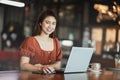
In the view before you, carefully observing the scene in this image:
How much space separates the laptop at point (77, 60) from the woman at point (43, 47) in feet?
1.01

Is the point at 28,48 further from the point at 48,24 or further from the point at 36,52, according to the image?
the point at 48,24

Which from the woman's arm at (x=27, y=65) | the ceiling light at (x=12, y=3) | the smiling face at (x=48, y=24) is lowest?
the woman's arm at (x=27, y=65)

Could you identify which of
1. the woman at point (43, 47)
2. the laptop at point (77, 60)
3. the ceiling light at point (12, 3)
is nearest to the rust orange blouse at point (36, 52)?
the woman at point (43, 47)

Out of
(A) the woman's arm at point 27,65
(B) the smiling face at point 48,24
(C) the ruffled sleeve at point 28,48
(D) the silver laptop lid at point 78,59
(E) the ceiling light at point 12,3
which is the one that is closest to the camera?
(D) the silver laptop lid at point 78,59

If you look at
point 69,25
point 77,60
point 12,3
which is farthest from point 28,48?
point 69,25

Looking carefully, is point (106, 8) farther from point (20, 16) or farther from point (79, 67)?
point (79, 67)

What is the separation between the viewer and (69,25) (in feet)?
20.3

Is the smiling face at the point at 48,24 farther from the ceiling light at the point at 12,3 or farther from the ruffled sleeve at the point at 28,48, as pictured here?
the ceiling light at the point at 12,3

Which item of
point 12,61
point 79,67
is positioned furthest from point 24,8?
point 79,67

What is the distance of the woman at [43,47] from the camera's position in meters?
2.62

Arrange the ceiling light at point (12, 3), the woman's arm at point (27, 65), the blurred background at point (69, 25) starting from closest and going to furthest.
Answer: the woman's arm at point (27, 65) → the ceiling light at point (12, 3) → the blurred background at point (69, 25)

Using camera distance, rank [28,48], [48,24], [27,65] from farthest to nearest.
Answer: [48,24]
[28,48]
[27,65]

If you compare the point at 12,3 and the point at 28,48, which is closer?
the point at 28,48

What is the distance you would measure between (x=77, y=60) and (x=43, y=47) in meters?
0.56
